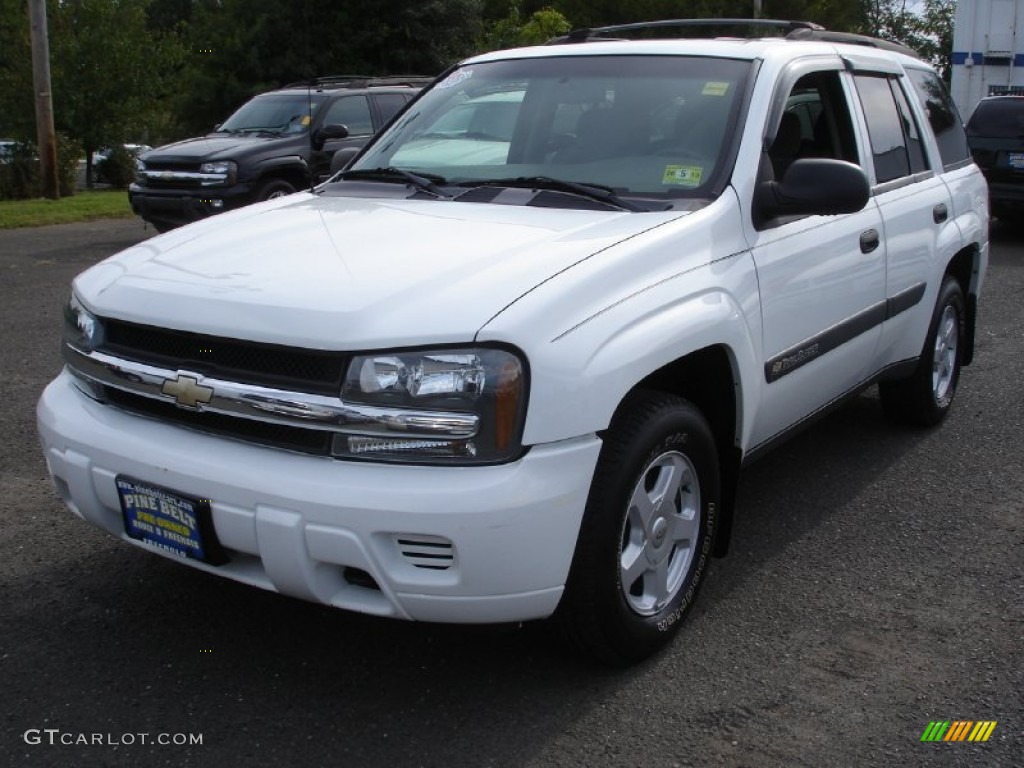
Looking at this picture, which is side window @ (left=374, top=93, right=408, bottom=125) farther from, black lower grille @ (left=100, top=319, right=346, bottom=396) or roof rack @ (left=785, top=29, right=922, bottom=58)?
black lower grille @ (left=100, top=319, right=346, bottom=396)

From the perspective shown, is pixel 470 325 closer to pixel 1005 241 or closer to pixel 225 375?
pixel 225 375

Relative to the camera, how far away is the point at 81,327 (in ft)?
11.3

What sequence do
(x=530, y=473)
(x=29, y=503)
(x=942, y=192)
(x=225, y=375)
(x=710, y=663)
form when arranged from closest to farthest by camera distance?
1. (x=530, y=473)
2. (x=225, y=375)
3. (x=710, y=663)
4. (x=29, y=503)
5. (x=942, y=192)

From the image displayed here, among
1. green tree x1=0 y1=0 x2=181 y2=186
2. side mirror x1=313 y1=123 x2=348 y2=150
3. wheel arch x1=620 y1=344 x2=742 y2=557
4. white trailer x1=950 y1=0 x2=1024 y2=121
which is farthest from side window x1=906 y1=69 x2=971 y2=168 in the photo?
green tree x1=0 y1=0 x2=181 y2=186

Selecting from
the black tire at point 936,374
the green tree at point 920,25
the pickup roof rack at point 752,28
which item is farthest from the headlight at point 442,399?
the green tree at point 920,25

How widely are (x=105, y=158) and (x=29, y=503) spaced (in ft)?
73.1

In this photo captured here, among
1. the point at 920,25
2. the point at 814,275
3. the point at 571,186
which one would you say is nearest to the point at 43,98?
the point at 571,186

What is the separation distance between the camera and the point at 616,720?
3.08 metres

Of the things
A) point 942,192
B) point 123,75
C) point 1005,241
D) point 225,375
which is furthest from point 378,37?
point 225,375

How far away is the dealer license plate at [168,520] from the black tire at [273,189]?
9236mm

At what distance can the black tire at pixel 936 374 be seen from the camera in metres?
5.45

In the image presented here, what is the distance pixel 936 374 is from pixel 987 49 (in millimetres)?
12506

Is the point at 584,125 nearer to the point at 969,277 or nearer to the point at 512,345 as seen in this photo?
the point at 512,345

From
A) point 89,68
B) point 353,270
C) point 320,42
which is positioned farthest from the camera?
point 320,42
